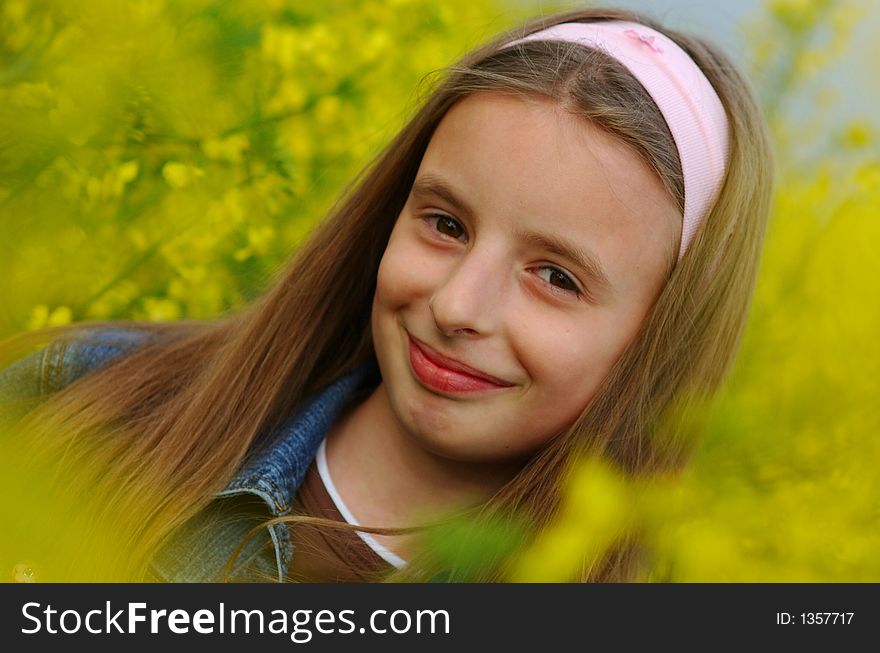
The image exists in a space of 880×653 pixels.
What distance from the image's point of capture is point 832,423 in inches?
29.7

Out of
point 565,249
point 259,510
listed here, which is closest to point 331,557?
point 259,510

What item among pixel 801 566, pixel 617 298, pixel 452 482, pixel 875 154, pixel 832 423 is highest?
pixel 875 154

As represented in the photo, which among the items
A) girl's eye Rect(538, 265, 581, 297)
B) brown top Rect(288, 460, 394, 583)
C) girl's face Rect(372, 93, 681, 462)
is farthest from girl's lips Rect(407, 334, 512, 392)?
brown top Rect(288, 460, 394, 583)

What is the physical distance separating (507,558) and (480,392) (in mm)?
381

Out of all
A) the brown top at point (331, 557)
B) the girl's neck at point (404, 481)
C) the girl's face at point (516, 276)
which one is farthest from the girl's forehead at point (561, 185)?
the brown top at point (331, 557)

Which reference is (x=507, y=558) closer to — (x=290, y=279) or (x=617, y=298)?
(x=617, y=298)

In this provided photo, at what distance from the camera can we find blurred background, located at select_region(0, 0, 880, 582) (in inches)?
28.4

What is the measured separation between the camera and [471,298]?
1.20 m

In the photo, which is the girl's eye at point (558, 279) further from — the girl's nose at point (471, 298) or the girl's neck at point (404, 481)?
the girl's neck at point (404, 481)

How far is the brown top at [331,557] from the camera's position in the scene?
4.33 feet

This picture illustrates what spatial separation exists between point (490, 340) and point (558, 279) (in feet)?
0.38

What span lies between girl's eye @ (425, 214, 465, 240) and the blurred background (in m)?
0.33

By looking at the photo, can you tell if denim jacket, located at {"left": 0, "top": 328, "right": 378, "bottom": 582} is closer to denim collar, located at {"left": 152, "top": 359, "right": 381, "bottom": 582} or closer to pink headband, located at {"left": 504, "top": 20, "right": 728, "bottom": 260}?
denim collar, located at {"left": 152, "top": 359, "right": 381, "bottom": 582}

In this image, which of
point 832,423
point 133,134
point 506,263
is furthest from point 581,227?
point 133,134
